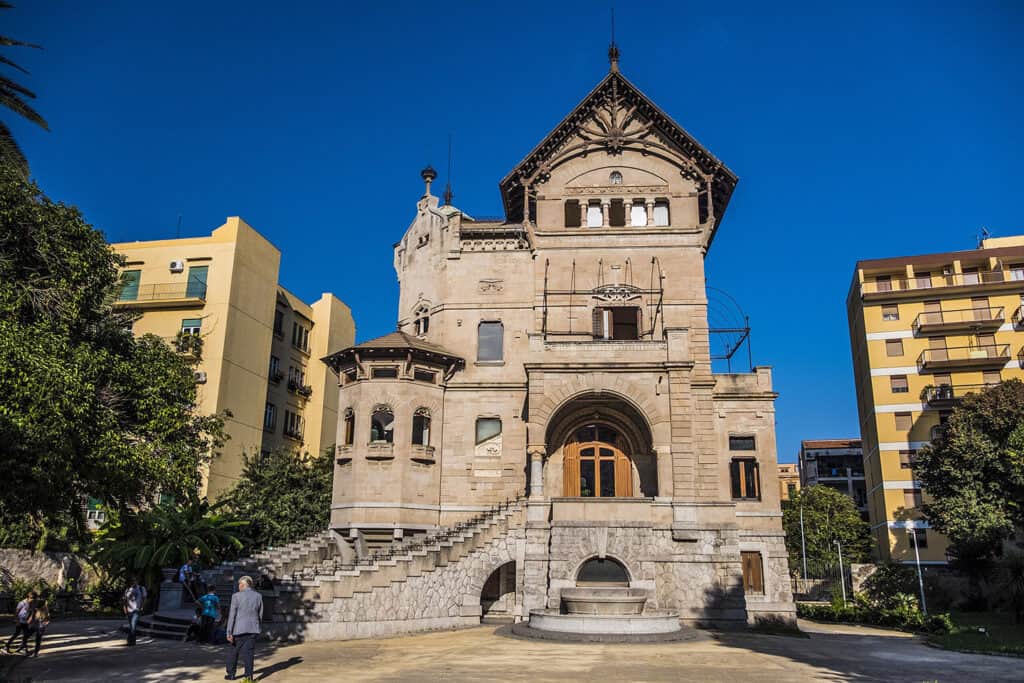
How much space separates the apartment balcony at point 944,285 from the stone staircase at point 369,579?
39043 millimetres

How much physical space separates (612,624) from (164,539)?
16432 millimetres

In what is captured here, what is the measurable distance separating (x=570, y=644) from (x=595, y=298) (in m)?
16.3

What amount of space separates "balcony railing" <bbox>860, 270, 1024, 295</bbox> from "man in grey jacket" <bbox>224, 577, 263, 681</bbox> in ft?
171

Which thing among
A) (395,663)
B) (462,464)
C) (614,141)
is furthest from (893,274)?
(395,663)

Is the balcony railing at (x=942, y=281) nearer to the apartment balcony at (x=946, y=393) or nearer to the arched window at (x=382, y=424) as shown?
the apartment balcony at (x=946, y=393)

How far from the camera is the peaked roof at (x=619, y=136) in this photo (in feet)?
109

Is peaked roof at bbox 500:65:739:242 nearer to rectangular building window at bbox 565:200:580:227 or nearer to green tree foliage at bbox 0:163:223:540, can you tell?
rectangular building window at bbox 565:200:580:227

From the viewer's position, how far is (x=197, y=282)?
1603 inches

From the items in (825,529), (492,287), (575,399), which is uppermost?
(492,287)

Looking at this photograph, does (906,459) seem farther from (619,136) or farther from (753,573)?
(619,136)

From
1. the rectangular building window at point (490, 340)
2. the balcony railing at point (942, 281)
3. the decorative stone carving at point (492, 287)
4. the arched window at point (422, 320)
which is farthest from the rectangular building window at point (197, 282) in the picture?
the balcony railing at point (942, 281)

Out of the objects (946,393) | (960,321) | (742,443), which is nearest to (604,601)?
(742,443)

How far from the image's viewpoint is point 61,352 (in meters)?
15.8

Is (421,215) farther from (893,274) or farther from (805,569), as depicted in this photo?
(805,569)
